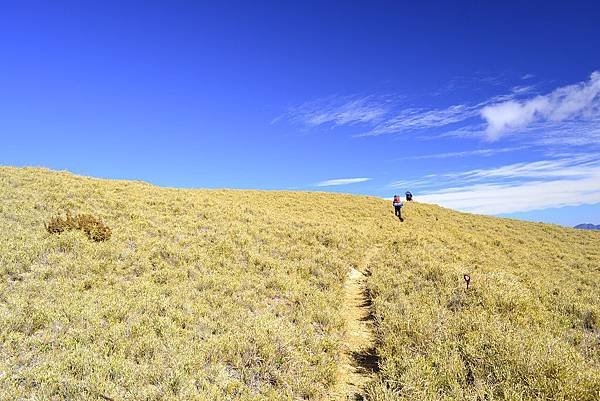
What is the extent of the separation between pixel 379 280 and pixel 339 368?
6.29 metres

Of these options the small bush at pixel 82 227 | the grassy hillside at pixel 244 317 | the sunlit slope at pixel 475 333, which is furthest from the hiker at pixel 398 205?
the small bush at pixel 82 227

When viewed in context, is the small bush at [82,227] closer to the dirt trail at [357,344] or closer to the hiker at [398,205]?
the dirt trail at [357,344]

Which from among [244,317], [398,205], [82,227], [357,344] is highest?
[398,205]

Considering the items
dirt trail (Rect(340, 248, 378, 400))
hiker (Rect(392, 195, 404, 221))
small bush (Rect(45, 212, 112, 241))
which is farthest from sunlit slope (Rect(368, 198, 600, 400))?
hiker (Rect(392, 195, 404, 221))

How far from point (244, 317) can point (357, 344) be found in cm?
303

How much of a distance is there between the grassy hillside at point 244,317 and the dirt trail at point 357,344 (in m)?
0.25

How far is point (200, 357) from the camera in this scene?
7633 millimetres

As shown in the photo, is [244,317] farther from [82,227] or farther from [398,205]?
[398,205]

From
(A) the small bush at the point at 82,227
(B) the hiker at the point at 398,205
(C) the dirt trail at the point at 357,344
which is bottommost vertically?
(C) the dirt trail at the point at 357,344

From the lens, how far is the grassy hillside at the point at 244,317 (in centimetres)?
671

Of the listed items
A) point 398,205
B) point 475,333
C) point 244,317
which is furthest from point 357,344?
point 398,205

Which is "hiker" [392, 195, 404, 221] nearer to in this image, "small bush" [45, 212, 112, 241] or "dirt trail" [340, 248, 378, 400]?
"dirt trail" [340, 248, 378, 400]

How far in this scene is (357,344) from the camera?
9648mm

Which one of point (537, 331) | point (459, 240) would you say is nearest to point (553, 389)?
point (537, 331)
